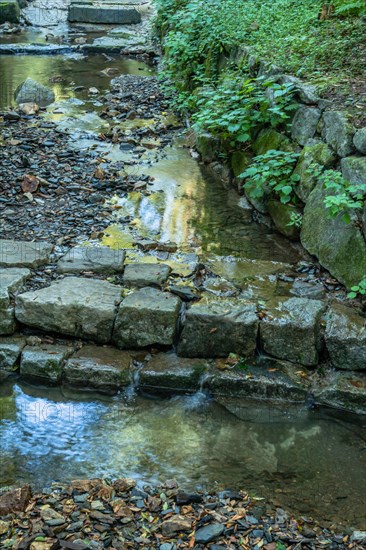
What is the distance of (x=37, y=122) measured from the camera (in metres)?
8.67

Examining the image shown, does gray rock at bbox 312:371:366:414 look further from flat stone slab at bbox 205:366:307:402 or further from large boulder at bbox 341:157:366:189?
large boulder at bbox 341:157:366:189

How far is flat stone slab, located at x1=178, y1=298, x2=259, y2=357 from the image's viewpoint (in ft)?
14.7

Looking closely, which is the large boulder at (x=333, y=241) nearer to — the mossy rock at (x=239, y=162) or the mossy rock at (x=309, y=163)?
the mossy rock at (x=309, y=163)

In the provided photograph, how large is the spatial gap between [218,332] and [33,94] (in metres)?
6.38

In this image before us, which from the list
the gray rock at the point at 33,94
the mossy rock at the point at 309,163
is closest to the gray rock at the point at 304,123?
the mossy rock at the point at 309,163

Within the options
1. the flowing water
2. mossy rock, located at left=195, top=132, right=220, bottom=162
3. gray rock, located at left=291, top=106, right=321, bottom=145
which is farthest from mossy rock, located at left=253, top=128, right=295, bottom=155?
the flowing water

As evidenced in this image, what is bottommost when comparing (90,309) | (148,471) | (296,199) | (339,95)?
(148,471)

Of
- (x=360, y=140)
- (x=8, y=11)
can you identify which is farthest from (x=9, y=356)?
(x=8, y=11)

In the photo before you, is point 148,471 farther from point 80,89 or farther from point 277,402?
point 80,89

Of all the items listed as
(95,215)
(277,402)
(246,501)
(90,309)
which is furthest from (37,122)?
(246,501)

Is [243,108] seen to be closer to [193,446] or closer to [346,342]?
[346,342]

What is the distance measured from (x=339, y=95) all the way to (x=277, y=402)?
2.97 m

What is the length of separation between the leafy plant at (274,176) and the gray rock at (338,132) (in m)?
0.39

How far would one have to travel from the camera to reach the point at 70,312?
4578 mm
